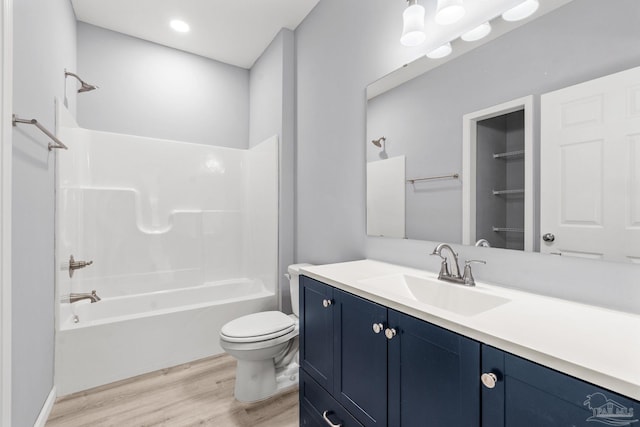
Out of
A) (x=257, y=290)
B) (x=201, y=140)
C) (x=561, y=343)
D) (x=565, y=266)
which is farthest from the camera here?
(x=201, y=140)

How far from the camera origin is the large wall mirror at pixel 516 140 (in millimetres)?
865

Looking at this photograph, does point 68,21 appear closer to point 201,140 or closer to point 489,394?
point 201,140

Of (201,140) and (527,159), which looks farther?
(201,140)

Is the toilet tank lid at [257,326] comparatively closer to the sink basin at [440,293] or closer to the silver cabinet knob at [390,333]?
the sink basin at [440,293]

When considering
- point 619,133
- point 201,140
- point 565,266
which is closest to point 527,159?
point 619,133

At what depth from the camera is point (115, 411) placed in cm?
174

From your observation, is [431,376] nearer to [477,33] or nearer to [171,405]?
[477,33]

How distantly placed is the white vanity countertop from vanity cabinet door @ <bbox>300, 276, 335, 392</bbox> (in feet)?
0.81

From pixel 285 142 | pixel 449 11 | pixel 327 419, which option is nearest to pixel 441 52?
pixel 449 11

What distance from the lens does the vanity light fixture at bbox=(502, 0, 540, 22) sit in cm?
104

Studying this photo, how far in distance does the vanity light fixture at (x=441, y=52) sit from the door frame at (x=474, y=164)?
31 centimetres

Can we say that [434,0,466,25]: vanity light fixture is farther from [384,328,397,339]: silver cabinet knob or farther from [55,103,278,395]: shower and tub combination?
[55,103,278,395]: shower and tub combination

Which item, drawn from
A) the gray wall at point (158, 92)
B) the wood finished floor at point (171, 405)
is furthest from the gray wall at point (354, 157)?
the gray wall at point (158, 92)

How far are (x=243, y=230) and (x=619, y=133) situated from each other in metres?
2.98
